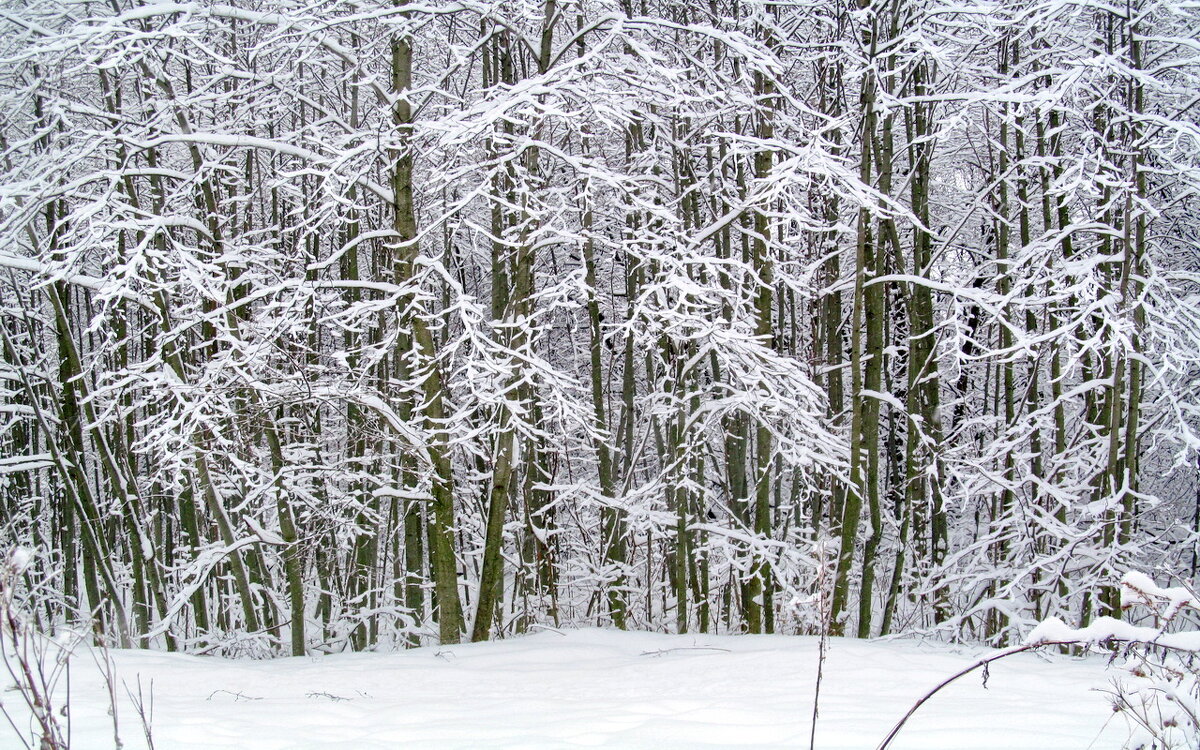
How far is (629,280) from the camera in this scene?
1007cm

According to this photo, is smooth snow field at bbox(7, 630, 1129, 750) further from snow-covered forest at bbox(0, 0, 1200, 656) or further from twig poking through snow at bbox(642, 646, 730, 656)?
snow-covered forest at bbox(0, 0, 1200, 656)

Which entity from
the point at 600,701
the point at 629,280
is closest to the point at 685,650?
the point at 600,701

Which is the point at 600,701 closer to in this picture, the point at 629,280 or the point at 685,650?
the point at 685,650

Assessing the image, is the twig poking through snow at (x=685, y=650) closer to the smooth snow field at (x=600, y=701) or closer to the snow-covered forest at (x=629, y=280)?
the smooth snow field at (x=600, y=701)

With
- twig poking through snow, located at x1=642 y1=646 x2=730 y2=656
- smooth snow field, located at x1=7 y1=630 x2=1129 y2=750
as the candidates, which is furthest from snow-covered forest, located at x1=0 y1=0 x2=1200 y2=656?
twig poking through snow, located at x1=642 y1=646 x2=730 y2=656

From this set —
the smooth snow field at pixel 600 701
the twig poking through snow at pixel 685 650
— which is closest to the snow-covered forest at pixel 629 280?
the smooth snow field at pixel 600 701

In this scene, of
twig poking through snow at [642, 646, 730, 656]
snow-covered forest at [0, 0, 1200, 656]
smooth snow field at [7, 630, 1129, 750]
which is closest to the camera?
smooth snow field at [7, 630, 1129, 750]

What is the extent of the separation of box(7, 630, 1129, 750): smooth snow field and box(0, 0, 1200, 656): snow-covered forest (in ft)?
2.45

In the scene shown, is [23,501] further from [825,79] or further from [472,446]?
[825,79]

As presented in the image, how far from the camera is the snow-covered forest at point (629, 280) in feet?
21.0

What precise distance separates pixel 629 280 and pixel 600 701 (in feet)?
21.7

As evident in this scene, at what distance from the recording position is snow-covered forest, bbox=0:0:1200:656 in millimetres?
6414

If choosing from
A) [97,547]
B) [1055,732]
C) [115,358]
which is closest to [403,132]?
[97,547]

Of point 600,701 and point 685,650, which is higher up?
point 600,701
